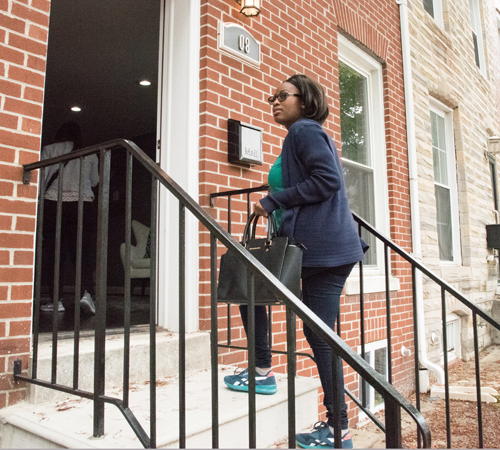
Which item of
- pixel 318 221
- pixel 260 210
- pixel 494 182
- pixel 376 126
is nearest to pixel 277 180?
pixel 260 210

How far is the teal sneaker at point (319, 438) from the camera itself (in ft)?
5.98

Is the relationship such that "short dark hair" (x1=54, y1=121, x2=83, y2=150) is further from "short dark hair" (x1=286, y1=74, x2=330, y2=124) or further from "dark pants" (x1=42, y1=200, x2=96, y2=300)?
"short dark hair" (x1=286, y1=74, x2=330, y2=124)

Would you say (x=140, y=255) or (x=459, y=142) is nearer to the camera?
(x=140, y=255)

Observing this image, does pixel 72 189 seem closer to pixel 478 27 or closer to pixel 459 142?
pixel 459 142

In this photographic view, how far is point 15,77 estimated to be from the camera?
215cm

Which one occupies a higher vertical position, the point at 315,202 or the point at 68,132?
the point at 68,132

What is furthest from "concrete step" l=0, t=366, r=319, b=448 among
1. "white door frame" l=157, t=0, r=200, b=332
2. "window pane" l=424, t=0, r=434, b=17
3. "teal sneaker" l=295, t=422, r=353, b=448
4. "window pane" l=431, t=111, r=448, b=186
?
"window pane" l=424, t=0, r=434, b=17

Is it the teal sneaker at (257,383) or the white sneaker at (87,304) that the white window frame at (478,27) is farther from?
the teal sneaker at (257,383)

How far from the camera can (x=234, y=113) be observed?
3150 millimetres

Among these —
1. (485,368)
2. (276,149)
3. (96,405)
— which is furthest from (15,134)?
(485,368)

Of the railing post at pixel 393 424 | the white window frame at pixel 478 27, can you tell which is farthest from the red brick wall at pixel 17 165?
the white window frame at pixel 478 27

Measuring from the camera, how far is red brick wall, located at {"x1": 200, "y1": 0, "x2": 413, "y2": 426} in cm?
296

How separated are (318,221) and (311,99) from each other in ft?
1.81

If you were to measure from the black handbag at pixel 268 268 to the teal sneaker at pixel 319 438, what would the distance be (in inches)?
22.4
